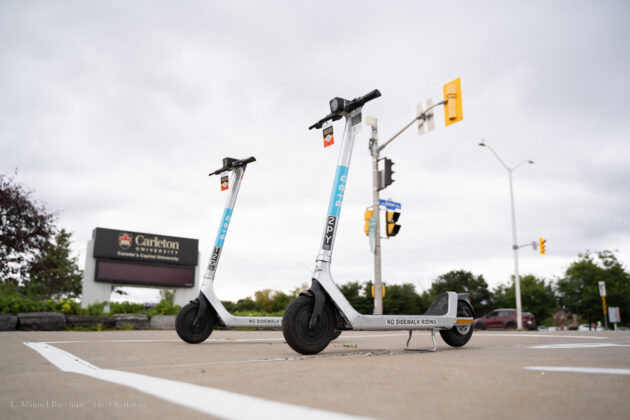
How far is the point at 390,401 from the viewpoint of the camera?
7.82 feet

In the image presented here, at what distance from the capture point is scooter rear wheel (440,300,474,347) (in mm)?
6785

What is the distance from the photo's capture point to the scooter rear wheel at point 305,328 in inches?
201

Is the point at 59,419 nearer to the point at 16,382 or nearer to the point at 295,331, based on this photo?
the point at 16,382

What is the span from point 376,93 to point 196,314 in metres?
4.92

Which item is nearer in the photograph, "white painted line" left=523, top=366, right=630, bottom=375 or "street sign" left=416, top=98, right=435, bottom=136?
"white painted line" left=523, top=366, right=630, bottom=375

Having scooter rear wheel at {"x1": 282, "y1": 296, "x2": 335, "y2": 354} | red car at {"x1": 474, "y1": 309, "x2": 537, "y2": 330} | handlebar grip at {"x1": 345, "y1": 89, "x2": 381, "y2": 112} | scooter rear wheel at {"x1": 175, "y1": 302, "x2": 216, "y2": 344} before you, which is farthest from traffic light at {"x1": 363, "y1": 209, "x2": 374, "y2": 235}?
red car at {"x1": 474, "y1": 309, "x2": 537, "y2": 330}

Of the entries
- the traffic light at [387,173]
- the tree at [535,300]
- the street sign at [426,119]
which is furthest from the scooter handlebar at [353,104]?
the tree at [535,300]

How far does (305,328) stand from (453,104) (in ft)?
24.3

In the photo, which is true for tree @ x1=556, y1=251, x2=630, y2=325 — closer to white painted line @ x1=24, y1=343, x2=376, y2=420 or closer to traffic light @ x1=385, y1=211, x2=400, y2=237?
traffic light @ x1=385, y1=211, x2=400, y2=237

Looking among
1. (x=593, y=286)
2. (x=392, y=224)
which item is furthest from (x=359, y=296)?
(x=392, y=224)

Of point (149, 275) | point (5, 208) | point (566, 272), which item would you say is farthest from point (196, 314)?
point (566, 272)

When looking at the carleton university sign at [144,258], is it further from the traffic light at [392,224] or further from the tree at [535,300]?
the tree at [535,300]

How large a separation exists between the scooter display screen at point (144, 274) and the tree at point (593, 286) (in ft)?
153

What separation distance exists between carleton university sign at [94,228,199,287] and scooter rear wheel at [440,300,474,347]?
24805 mm
